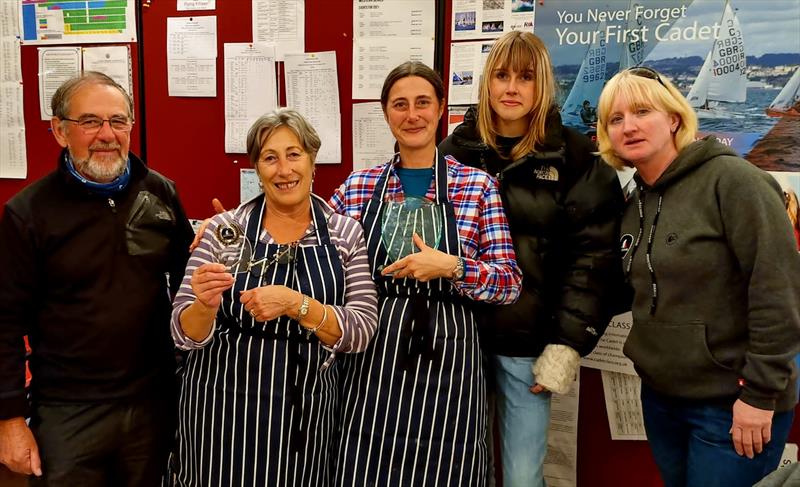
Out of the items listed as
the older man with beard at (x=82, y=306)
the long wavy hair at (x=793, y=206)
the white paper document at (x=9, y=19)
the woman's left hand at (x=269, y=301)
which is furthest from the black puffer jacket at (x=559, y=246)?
the white paper document at (x=9, y=19)

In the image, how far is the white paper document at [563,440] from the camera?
7.75 ft

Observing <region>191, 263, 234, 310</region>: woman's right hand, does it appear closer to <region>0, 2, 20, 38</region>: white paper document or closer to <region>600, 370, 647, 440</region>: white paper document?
<region>600, 370, 647, 440</region>: white paper document

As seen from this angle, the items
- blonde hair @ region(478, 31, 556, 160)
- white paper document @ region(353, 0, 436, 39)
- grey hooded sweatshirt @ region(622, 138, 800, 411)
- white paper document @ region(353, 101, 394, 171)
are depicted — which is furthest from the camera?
white paper document @ region(353, 101, 394, 171)

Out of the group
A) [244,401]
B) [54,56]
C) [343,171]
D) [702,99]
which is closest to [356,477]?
[244,401]

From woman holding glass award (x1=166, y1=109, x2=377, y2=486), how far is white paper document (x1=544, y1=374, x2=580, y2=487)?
118 centimetres

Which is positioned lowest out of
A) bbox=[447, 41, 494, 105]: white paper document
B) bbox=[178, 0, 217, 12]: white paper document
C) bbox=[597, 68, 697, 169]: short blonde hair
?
bbox=[597, 68, 697, 169]: short blonde hair

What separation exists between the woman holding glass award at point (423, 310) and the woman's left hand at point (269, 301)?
25 centimetres

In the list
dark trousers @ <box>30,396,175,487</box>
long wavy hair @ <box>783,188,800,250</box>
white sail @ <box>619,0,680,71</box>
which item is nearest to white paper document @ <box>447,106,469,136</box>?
white sail @ <box>619,0,680,71</box>

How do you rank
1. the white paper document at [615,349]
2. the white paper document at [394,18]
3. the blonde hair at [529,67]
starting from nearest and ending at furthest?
the blonde hair at [529,67]
the white paper document at [615,349]
the white paper document at [394,18]

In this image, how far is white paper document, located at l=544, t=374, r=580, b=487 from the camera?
7.75ft

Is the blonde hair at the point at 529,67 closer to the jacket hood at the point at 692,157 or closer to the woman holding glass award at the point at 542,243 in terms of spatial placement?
the woman holding glass award at the point at 542,243

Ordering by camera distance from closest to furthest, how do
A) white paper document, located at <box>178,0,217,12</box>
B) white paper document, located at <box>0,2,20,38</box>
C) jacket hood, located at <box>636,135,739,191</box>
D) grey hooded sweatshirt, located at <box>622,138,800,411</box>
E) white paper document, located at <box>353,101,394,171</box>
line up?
grey hooded sweatshirt, located at <box>622,138,800,411</box>, jacket hood, located at <box>636,135,739,191</box>, white paper document, located at <box>353,101,394,171</box>, white paper document, located at <box>178,0,217,12</box>, white paper document, located at <box>0,2,20,38</box>

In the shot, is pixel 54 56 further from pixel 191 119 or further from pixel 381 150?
pixel 381 150

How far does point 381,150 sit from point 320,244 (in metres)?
1.03
